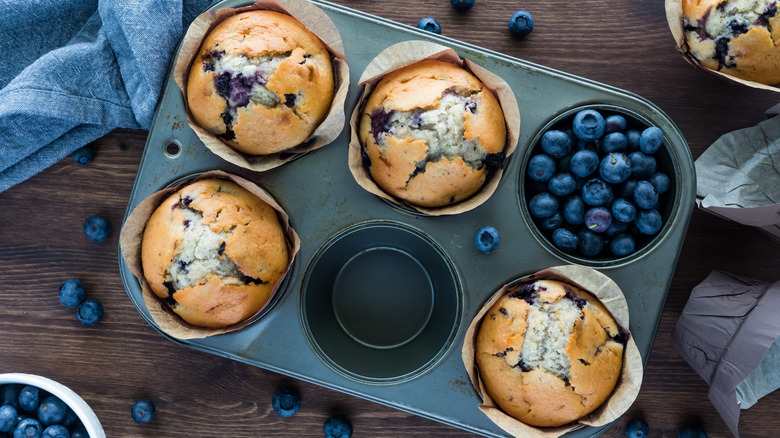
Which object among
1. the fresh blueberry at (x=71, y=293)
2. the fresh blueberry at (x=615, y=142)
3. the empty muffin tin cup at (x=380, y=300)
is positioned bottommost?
the fresh blueberry at (x=71, y=293)

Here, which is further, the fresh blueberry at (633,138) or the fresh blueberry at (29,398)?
the fresh blueberry at (29,398)

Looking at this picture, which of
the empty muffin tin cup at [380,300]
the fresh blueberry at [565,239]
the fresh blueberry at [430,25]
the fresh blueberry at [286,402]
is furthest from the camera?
the fresh blueberry at [286,402]

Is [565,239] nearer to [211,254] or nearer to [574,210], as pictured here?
[574,210]

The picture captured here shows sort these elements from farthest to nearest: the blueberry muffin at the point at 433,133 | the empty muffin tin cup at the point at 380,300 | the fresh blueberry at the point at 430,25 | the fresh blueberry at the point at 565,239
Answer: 1. the fresh blueberry at the point at 430,25
2. the empty muffin tin cup at the point at 380,300
3. the fresh blueberry at the point at 565,239
4. the blueberry muffin at the point at 433,133

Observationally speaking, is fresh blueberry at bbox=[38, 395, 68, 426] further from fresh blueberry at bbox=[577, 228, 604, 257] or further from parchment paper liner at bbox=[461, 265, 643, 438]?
fresh blueberry at bbox=[577, 228, 604, 257]

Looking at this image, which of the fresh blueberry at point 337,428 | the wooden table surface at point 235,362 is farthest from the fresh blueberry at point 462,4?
the fresh blueberry at point 337,428

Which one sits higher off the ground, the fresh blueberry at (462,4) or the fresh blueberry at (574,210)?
the fresh blueberry at (462,4)

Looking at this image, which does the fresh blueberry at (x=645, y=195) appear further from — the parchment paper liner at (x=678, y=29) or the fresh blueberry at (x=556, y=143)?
the parchment paper liner at (x=678, y=29)
